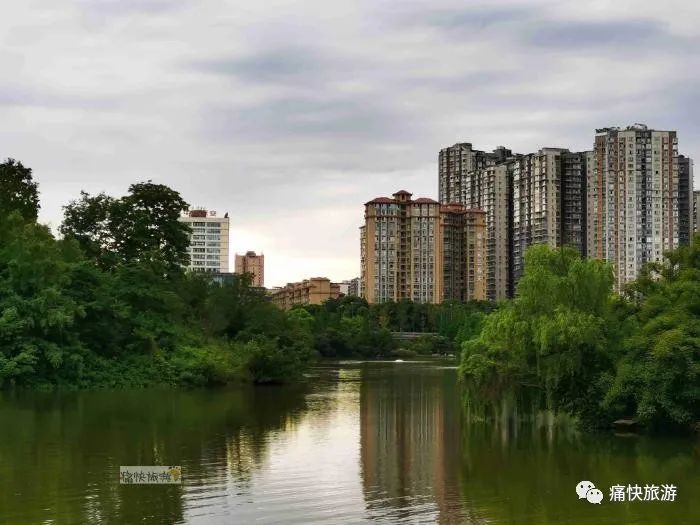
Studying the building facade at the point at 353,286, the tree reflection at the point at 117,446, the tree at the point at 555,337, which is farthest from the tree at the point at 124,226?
the building facade at the point at 353,286

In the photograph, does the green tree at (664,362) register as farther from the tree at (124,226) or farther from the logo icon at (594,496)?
the tree at (124,226)

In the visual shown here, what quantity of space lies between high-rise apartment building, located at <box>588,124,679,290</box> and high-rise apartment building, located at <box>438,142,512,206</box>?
23372 mm

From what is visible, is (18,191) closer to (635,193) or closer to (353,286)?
(635,193)

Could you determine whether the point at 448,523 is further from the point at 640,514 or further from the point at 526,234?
the point at 526,234

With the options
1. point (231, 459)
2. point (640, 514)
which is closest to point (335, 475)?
point (231, 459)

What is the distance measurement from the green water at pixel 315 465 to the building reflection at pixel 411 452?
60mm

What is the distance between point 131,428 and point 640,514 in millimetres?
15664

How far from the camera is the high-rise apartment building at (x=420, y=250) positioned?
118 metres

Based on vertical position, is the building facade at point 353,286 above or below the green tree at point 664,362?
above

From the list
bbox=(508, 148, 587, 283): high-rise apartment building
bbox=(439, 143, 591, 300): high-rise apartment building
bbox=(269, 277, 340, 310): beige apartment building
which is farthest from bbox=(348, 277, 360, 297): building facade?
bbox=(508, 148, 587, 283): high-rise apartment building

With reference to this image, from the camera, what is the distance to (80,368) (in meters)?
40.6

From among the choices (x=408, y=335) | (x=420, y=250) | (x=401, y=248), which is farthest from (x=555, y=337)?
(x=401, y=248)

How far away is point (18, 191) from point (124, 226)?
5756 millimetres

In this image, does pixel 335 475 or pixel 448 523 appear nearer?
pixel 448 523
